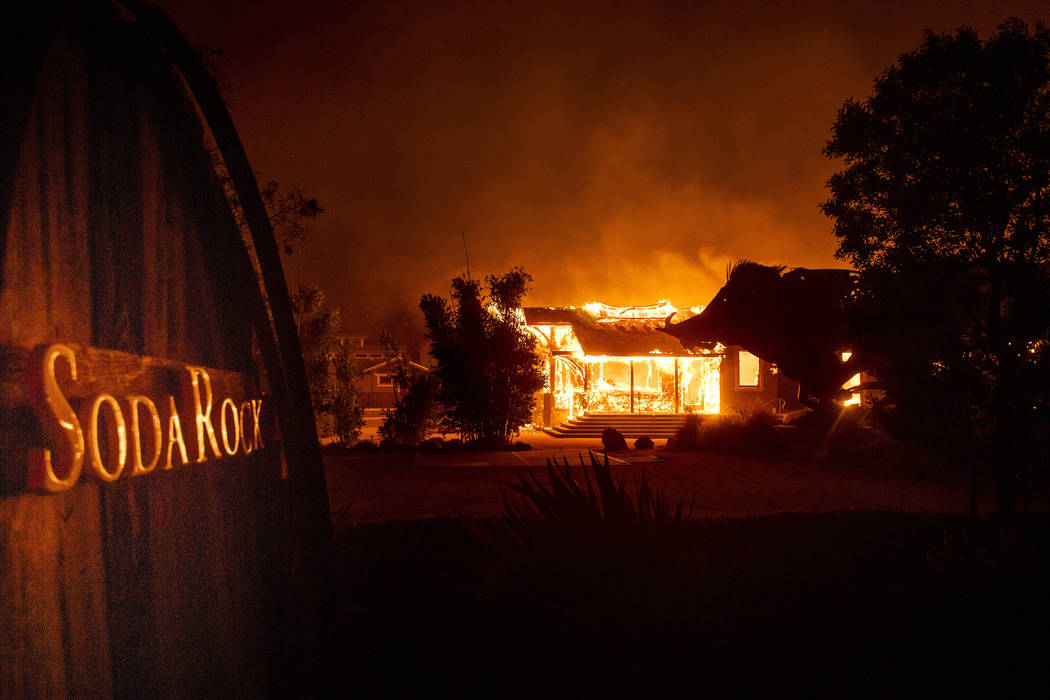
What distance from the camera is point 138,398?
2031mm

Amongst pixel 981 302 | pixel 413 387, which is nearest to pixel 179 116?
pixel 981 302

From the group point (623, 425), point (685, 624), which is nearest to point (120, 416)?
point (685, 624)

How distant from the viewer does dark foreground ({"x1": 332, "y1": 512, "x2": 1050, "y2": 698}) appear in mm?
3229

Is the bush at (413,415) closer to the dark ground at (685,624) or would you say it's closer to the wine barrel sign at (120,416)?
the dark ground at (685,624)

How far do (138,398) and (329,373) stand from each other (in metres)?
17.6

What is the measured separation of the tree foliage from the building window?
644 inches

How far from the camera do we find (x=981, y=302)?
6.49 m

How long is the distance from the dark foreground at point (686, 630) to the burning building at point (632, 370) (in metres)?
20.6

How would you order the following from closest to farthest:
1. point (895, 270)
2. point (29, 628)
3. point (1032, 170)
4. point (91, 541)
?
1. point (29, 628)
2. point (91, 541)
3. point (1032, 170)
4. point (895, 270)

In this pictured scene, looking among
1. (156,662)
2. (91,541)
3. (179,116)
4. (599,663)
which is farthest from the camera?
(599,663)

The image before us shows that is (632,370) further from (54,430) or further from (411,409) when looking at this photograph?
(54,430)

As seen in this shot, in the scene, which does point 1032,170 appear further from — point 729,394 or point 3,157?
point 729,394

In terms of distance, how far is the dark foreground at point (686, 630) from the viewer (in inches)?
127

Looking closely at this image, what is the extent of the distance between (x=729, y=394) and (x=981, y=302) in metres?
21.9
